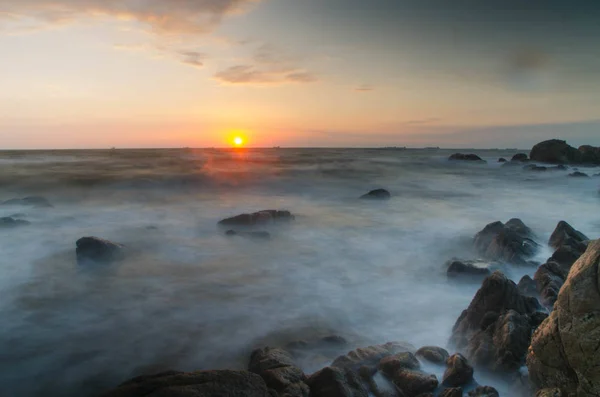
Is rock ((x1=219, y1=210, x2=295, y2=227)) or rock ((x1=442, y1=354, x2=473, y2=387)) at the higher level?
rock ((x1=219, y1=210, x2=295, y2=227))

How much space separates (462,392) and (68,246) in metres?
13.1

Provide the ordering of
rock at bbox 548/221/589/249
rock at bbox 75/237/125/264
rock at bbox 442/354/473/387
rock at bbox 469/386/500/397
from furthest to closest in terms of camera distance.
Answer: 1. rock at bbox 75/237/125/264
2. rock at bbox 548/221/589/249
3. rock at bbox 442/354/473/387
4. rock at bbox 469/386/500/397

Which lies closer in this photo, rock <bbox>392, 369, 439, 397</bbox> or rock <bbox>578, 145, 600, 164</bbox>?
rock <bbox>392, 369, 439, 397</bbox>

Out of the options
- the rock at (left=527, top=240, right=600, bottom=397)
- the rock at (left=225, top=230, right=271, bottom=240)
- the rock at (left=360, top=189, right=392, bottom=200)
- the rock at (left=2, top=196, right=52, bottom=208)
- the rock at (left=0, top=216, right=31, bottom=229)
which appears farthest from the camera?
the rock at (left=360, top=189, right=392, bottom=200)

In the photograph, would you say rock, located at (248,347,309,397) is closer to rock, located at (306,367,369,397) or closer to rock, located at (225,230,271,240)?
rock, located at (306,367,369,397)

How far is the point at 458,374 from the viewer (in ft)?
17.4

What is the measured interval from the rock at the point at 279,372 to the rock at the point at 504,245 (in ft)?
23.0

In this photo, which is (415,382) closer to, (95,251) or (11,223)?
(95,251)

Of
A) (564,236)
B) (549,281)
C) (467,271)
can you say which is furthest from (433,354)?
(564,236)

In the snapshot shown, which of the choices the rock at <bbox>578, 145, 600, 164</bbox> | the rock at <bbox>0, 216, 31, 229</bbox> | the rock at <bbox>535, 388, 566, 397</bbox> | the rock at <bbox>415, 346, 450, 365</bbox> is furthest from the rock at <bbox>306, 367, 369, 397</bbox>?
the rock at <bbox>578, 145, 600, 164</bbox>

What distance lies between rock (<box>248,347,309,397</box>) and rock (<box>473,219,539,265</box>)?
7.00 meters

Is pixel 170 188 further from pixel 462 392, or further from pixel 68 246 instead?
pixel 462 392

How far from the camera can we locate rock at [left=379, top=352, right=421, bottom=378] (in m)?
5.59

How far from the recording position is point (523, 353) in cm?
555
